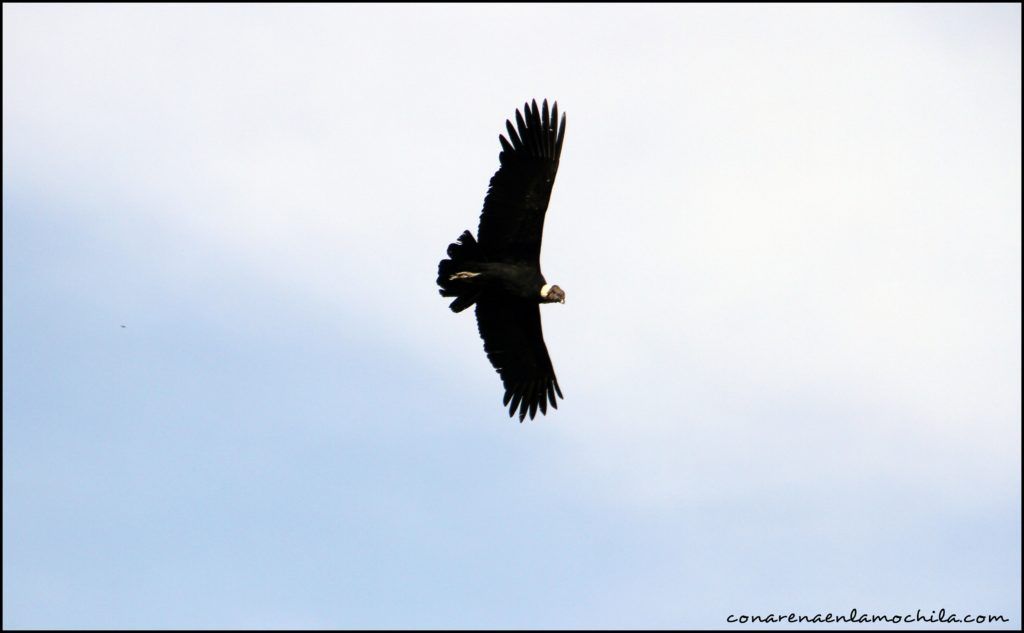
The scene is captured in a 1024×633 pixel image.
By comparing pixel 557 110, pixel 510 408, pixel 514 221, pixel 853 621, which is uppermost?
pixel 557 110

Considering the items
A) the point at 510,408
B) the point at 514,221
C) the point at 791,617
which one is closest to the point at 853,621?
the point at 791,617

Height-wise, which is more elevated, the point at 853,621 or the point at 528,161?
the point at 528,161

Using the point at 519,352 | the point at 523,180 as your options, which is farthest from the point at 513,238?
the point at 519,352

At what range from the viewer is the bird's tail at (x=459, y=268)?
24.1 m

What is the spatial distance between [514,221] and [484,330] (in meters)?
2.58

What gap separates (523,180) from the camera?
23828 millimetres

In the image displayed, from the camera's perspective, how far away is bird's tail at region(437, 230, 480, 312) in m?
24.1

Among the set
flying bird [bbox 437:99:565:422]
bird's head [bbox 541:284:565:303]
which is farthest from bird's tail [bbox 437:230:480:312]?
bird's head [bbox 541:284:565:303]

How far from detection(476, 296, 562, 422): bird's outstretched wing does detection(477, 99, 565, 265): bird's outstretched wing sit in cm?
159

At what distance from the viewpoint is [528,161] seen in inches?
939

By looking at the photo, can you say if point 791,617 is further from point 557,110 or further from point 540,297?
point 557,110

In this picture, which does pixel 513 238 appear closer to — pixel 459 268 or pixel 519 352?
pixel 459 268

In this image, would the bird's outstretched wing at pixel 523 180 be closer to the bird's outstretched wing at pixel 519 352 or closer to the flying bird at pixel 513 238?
the flying bird at pixel 513 238

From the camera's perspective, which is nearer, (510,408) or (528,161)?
(528,161)
